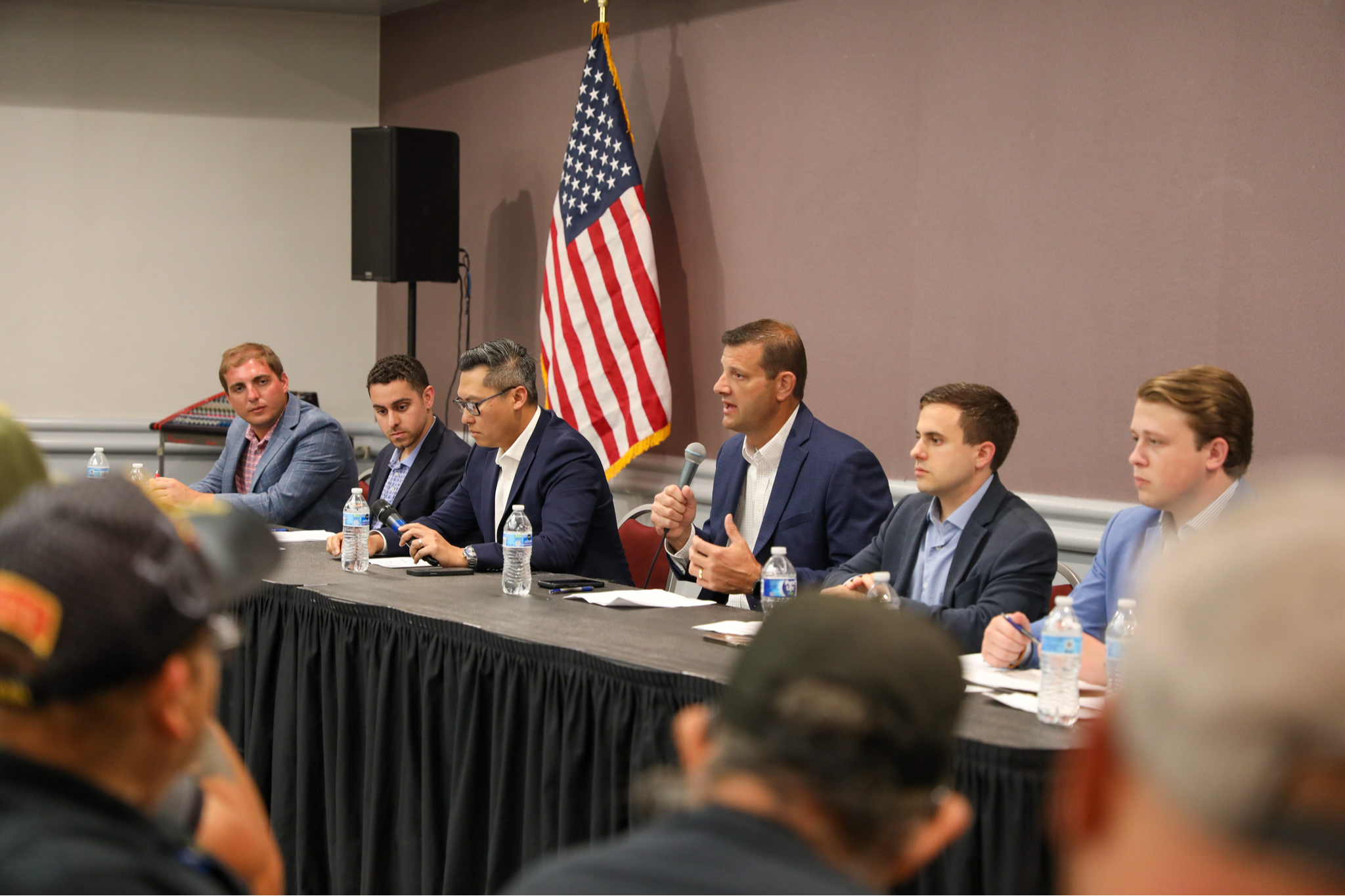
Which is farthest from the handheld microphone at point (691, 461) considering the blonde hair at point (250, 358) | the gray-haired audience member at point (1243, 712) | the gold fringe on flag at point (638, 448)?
the gray-haired audience member at point (1243, 712)

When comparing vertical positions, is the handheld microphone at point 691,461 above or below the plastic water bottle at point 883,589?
above

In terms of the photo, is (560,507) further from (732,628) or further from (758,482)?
(732,628)

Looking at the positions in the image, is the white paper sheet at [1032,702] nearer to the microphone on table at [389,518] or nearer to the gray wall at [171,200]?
the microphone on table at [389,518]

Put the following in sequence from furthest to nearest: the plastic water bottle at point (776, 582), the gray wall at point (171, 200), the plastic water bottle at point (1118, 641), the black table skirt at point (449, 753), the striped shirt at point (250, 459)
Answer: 1. the gray wall at point (171, 200)
2. the striped shirt at point (250, 459)
3. the plastic water bottle at point (776, 582)
4. the plastic water bottle at point (1118, 641)
5. the black table skirt at point (449, 753)

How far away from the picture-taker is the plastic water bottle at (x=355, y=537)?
350 cm

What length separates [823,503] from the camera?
3504 millimetres

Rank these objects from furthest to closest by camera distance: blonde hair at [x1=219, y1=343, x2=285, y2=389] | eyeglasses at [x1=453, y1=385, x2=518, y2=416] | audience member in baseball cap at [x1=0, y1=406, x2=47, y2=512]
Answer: blonde hair at [x1=219, y1=343, x2=285, y2=389] < eyeglasses at [x1=453, y1=385, x2=518, y2=416] < audience member in baseball cap at [x1=0, y1=406, x2=47, y2=512]

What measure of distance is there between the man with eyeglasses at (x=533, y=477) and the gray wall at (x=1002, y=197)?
1163mm

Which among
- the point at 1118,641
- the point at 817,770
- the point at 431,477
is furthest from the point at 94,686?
the point at 431,477

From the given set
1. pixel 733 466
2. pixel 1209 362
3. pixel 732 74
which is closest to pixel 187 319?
pixel 732 74

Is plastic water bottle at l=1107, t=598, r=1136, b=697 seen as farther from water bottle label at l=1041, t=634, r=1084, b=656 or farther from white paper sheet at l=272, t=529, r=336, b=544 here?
white paper sheet at l=272, t=529, r=336, b=544

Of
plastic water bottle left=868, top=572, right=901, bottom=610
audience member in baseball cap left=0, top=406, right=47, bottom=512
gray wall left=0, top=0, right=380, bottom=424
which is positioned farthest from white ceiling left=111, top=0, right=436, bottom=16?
audience member in baseball cap left=0, top=406, right=47, bottom=512

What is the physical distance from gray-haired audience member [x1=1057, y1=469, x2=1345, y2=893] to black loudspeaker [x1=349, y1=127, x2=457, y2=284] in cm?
539

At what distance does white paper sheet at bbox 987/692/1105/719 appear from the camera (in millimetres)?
2109
